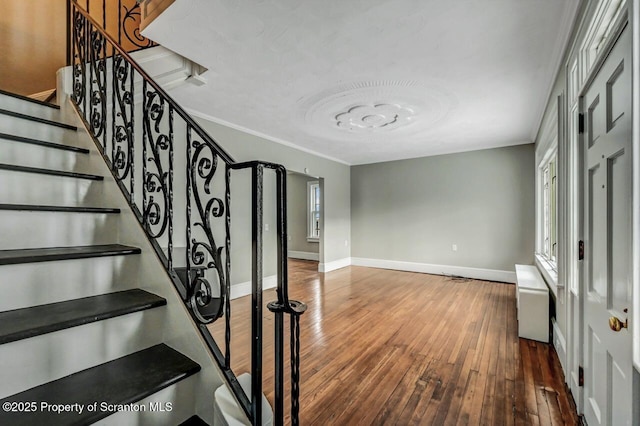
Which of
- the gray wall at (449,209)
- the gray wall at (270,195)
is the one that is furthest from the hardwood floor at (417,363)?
the gray wall at (449,209)

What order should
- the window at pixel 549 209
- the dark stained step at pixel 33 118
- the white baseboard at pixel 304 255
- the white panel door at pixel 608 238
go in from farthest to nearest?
the white baseboard at pixel 304 255 < the window at pixel 549 209 < the dark stained step at pixel 33 118 < the white panel door at pixel 608 238

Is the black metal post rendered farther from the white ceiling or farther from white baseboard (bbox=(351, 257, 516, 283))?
white baseboard (bbox=(351, 257, 516, 283))

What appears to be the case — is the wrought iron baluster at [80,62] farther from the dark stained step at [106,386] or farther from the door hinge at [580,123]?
the door hinge at [580,123]

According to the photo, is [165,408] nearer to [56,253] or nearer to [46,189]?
[56,253]

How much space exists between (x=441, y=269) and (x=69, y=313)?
596 cm

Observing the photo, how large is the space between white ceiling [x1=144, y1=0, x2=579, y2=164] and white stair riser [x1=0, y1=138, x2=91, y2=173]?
107 cm

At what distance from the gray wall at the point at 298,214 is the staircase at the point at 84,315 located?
643cm

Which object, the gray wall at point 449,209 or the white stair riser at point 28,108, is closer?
the white stair riser at point 28,108

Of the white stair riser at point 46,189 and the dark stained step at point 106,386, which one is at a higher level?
the white stair riser at point 46,189

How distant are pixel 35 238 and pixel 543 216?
5.85 m

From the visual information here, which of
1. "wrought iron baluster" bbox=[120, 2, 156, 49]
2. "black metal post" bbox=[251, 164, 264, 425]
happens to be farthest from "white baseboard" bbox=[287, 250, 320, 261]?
"black metal post" bbox=[251, 164, 264, 425]

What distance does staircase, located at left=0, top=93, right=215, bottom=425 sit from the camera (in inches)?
35.5

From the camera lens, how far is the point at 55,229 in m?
1.40

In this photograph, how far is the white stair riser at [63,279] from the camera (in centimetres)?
108
